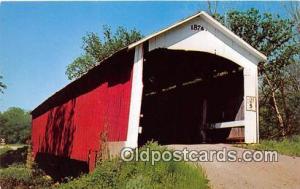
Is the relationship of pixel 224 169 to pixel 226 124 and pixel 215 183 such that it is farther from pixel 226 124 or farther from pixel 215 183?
pixel 226 124

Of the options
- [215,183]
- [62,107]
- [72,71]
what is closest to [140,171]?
[215,183]

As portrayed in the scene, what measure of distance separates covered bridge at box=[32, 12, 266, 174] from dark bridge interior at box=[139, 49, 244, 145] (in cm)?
4

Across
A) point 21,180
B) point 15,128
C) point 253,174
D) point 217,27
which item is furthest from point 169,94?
point 15,128

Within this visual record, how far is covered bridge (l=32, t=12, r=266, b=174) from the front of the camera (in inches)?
475

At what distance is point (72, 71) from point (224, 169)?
4186cm

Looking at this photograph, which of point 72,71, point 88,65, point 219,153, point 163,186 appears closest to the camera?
point 163,186

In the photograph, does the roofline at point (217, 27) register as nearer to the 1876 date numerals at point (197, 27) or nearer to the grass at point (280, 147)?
the 1876 date numerals at point (197, 27)

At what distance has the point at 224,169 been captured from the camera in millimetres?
9570

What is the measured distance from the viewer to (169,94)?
19.4 meters

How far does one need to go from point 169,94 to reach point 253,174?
1025 centimetres

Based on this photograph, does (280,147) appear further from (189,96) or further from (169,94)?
(169,94)

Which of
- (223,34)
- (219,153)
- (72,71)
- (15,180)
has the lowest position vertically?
(15,180)

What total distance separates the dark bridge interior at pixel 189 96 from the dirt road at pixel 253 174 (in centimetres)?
402

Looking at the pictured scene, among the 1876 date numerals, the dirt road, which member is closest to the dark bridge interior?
the 1876 date numerals
